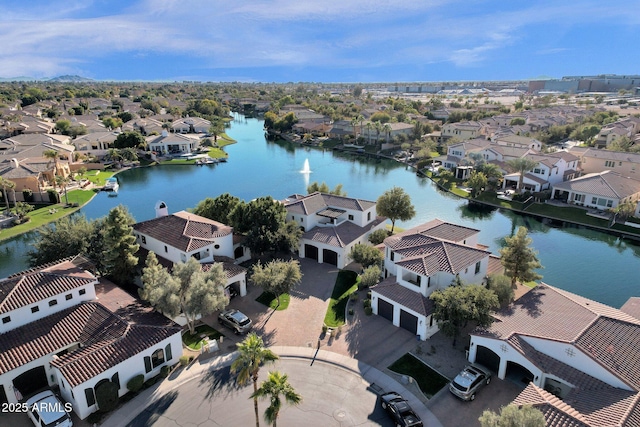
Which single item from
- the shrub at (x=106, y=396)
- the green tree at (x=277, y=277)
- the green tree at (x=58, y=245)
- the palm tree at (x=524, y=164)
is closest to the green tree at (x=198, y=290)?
the green tree at (x=277, y=277)

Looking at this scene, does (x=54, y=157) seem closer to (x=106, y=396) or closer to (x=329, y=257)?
(x=329, y=257)

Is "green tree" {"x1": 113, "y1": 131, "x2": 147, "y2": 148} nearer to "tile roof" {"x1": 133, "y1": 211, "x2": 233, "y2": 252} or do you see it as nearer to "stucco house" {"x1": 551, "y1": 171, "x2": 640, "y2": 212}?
"tile roof" {"x1": 133, "y1": 211, "x2": 233, "y2": 252}

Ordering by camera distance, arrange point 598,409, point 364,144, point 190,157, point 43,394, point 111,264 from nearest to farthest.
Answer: point 598,409 < point 43,394 < point 111,264 < point 190,157 < point 364,144

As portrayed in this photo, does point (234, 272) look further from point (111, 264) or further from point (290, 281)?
point (111, 264)

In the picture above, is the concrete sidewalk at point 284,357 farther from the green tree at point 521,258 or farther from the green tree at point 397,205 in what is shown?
the green tree at point 397,205

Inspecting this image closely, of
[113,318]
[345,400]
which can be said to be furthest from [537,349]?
[113,318]

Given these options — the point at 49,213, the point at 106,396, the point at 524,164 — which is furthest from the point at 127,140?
the point at 106,396
